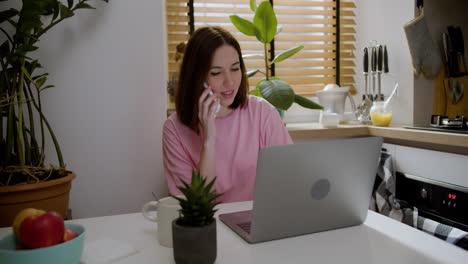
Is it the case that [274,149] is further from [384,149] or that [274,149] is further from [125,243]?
[384,149]

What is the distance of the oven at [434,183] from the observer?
1562 mm

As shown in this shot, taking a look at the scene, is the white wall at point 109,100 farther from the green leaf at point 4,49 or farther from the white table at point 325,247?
the white table at point 325,247

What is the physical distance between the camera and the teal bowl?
0.54m

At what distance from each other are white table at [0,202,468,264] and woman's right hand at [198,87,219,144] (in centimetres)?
Result: 63

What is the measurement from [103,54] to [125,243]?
1224 millimetres

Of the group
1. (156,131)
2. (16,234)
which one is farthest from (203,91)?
(16,234)

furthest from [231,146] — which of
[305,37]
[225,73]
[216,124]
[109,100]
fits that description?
[305,37]

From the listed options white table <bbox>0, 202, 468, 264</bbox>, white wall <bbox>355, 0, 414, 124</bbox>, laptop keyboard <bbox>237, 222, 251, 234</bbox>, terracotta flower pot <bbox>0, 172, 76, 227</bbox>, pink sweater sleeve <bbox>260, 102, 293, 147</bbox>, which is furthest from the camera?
white wall <bbox>355, 0, 414, 124</bbox>

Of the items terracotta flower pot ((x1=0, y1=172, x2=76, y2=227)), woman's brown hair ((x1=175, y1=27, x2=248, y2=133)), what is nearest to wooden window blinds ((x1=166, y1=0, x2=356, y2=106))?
woman's brown hair ((x1=175, y1=27, x2=248, y2=133))

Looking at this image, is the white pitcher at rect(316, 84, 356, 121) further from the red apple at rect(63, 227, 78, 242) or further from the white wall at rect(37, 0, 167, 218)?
the red apple at rect(63, 227, 78, 242)

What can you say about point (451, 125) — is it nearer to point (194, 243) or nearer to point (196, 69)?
point (196, 69)

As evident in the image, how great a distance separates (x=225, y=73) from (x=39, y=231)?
42.3 inches

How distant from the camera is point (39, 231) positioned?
0.55 metres

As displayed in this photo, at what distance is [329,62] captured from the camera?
2721 millimetres
